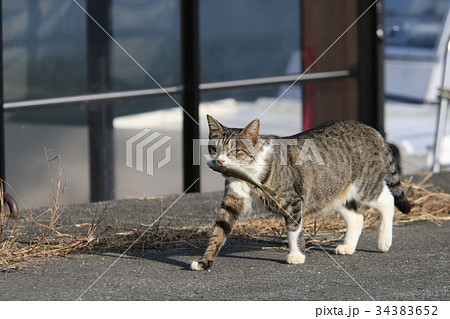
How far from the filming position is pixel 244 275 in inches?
146

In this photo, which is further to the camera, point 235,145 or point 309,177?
point 309,177

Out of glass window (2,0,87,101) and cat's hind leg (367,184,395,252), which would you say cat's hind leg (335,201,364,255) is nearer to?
cat's hind leg (367,184,395,252)

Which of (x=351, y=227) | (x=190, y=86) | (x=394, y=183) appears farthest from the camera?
(x=190, y=86)

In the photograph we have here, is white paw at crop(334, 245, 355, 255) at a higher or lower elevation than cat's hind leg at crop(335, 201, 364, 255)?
lower

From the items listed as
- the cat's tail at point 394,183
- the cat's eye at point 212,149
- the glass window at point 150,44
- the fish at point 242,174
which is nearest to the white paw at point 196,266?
the fish at point 242,174

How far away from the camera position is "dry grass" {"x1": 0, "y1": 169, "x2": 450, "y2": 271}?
399cm

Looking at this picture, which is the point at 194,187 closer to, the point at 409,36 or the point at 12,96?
the point at 12,96

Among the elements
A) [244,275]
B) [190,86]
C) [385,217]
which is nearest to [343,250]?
[385,217]

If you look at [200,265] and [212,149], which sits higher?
[212,149]

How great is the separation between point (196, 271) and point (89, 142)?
2492 mm

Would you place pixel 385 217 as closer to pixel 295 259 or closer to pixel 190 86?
pixel 295 259

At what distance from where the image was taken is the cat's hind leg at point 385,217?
423cm

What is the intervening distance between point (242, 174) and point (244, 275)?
50 centimetres

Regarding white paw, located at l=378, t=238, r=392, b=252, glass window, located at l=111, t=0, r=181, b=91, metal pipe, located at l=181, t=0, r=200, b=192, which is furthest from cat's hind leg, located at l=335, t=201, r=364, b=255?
glass window, located at l=111, t=0, r=181, b=91
